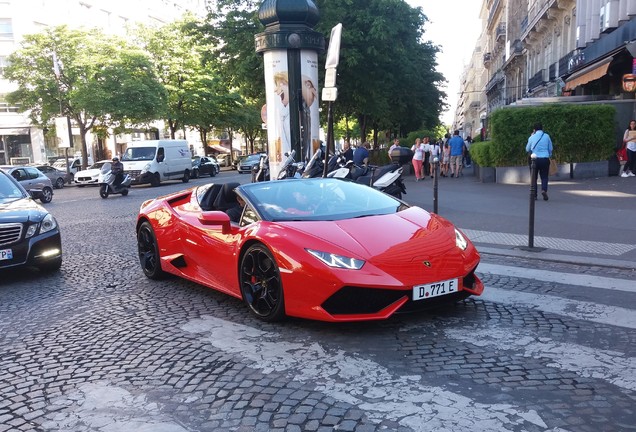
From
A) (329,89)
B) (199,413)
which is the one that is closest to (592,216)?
(329,89)

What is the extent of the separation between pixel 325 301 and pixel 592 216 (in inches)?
289

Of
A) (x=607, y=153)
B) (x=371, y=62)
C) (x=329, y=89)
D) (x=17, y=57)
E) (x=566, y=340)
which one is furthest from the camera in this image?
(x=17, y=57)

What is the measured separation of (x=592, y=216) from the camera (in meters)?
10.0

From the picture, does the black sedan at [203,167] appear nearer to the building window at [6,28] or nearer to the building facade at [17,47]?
the building facade at [17,47]

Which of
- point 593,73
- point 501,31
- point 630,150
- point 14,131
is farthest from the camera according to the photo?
point 501,31

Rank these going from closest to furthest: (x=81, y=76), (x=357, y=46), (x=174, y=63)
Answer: (x=357, y=46), (x=81, y=76), (x=174, y=63)

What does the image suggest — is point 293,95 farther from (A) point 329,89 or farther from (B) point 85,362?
(B) point 85,362

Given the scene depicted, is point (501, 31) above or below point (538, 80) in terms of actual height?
above

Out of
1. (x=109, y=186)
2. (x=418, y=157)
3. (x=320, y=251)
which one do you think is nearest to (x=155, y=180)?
(x=109, y=186)

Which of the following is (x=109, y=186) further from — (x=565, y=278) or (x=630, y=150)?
(x=565, y=278)

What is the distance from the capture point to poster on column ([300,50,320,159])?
13664 mm

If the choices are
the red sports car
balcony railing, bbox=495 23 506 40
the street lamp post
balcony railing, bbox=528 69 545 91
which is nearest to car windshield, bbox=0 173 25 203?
the red sports car

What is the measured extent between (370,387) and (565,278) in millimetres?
3500

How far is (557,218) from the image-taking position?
9.99 m
